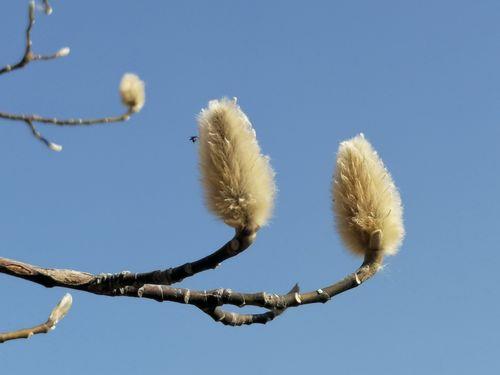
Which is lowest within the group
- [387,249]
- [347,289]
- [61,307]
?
[61,307]

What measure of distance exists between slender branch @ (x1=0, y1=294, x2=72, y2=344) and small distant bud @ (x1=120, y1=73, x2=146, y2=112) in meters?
0.89

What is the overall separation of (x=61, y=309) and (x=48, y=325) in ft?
0.26

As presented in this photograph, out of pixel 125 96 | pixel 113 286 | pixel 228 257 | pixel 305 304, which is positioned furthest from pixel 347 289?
pixel 125 96

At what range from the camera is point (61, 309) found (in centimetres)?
260

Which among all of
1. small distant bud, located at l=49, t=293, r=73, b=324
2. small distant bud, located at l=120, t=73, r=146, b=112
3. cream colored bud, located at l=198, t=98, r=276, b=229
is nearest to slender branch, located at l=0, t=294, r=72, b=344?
small distant bud, located at l=49, t=293, r=73, b=324

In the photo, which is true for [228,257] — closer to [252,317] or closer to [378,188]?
[252,317]

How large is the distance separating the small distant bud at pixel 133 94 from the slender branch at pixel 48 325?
89 cm

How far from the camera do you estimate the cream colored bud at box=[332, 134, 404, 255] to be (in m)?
2.88

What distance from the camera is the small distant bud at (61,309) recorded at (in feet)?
8.39

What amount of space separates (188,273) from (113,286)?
0.88ft

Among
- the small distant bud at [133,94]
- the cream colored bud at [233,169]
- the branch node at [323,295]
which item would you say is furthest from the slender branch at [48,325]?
the small distant bud at [133,94]

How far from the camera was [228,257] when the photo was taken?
→ 2494 millimetres

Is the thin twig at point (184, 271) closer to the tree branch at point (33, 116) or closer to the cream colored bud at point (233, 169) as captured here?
the cream colored bud at point (233, 169)

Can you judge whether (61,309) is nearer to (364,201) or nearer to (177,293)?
(177,293)
